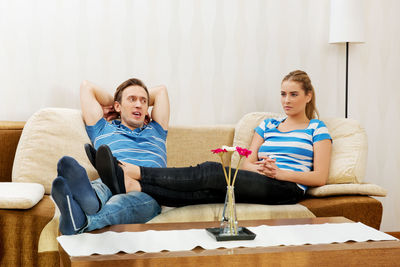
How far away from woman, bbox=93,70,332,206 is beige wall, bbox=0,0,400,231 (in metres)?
0.57

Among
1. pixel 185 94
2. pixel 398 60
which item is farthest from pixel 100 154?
pixel 398 60

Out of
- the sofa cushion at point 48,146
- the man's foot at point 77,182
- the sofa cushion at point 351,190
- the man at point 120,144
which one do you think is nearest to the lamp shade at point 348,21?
the sofa cushion at point 351,190

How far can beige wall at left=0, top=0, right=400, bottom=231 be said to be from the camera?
122 inches

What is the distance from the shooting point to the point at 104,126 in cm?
270

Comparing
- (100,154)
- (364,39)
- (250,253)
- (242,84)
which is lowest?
(250,253)

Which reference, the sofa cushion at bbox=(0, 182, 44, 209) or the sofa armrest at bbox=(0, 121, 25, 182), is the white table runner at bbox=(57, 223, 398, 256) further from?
the sofa armrest at bbox=(0, 121, 25, 182)

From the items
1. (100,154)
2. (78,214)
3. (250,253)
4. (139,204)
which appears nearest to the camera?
(250,253)

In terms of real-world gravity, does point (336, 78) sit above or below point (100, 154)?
→ above

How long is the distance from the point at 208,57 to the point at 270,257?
6.26 feet

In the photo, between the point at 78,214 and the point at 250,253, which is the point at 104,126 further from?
the point at 250,253

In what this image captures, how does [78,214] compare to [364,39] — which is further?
[364,39]

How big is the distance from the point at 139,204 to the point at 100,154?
30 centimetres

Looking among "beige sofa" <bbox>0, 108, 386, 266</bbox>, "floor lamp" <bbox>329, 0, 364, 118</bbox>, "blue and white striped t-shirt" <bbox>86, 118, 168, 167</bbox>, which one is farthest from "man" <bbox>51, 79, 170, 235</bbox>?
"floor lamp" <bbox>329, 0, 364, 118</bbox>

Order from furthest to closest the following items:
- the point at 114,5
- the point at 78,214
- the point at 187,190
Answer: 1. the point at 114,5
2. the point at 187,190
3. the point at 78,214
